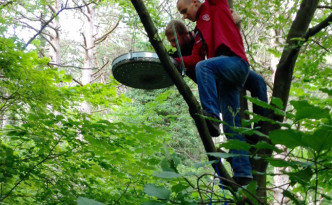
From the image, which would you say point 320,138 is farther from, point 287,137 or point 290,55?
point 290,55

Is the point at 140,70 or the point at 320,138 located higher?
the point at 140,70

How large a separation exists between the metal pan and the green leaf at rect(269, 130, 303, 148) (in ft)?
4.78

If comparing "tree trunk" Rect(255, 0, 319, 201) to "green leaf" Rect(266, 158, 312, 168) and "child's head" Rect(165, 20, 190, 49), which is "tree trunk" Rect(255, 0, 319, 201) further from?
"green leaf" Rect(266, 158, 312, 168)

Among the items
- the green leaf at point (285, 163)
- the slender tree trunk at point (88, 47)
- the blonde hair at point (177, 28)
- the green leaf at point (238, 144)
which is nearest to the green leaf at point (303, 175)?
the green leaf at point (285, 163)

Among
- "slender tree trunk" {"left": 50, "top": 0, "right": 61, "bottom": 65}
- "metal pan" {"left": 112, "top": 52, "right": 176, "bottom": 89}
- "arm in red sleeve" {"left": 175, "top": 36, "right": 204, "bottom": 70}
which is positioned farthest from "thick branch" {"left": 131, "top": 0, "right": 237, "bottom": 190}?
"slender tree trunk" {"left": 50, "top": 0, "right": 61, "bottom": 65}

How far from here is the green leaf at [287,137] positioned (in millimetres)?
505

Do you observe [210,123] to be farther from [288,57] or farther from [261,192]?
[288,57]

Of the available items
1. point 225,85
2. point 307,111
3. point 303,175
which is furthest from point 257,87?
point 307,111

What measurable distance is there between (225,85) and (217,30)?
0.40 metres

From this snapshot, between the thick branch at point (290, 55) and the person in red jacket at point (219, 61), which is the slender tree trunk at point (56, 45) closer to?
the person in red jacket at point (219, 61)

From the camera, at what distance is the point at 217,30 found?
2.05 meters

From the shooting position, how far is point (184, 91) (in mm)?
1575

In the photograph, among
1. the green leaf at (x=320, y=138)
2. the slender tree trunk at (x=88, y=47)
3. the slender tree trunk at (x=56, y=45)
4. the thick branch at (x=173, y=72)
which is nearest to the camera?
the green leaf at (x=320, y=138)

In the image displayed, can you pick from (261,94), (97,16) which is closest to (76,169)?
(261,94)
